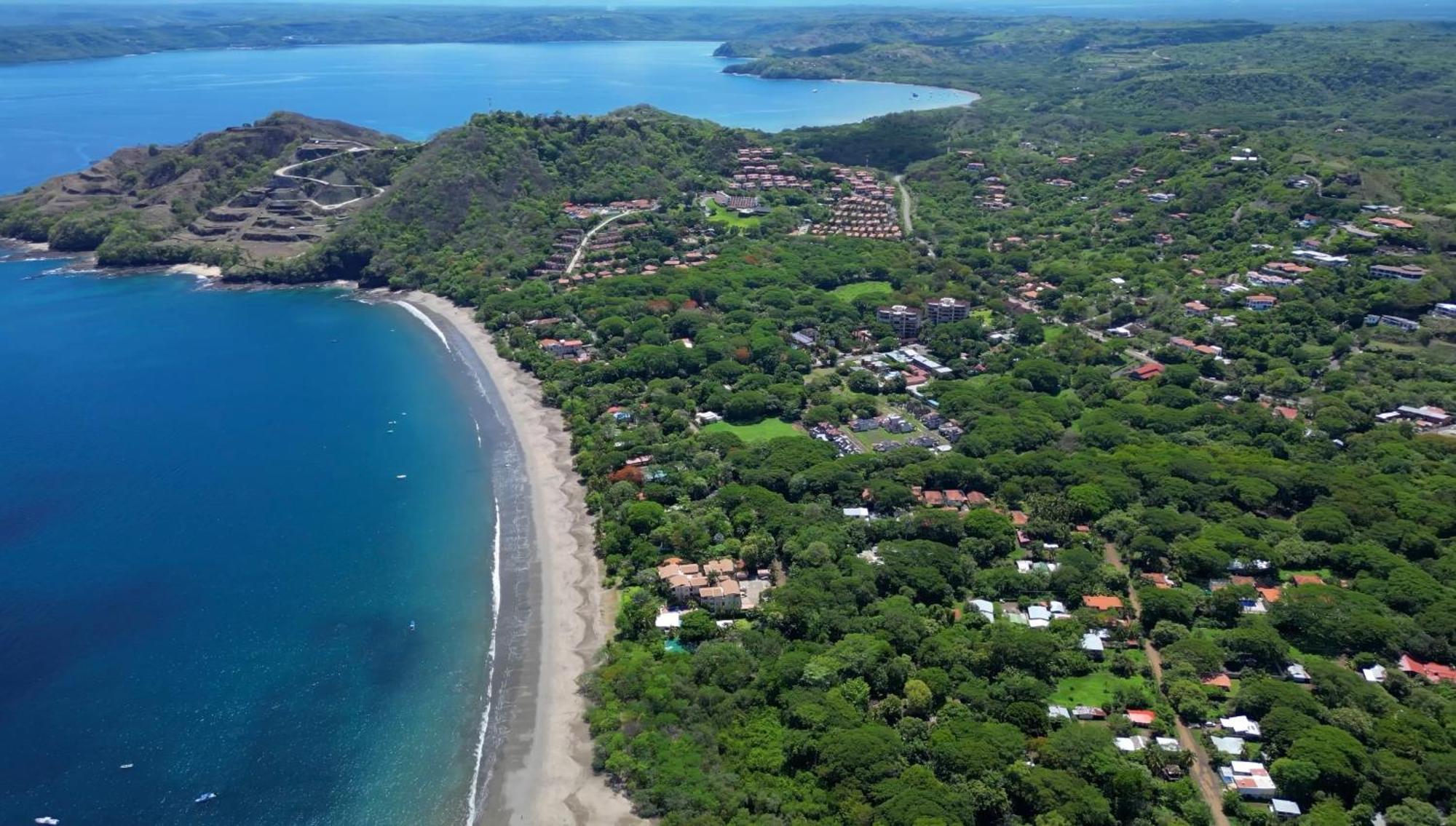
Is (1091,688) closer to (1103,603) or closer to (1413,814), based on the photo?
(1103,603)

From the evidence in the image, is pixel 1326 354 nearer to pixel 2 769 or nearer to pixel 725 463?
pixel 725 463

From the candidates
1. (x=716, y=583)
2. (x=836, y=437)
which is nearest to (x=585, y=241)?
(x=836, y=437)

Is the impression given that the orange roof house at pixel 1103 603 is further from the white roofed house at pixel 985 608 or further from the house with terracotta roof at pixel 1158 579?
the white roofed house at pixel 985 608

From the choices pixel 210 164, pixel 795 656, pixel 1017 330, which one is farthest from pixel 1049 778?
pixel 210 164

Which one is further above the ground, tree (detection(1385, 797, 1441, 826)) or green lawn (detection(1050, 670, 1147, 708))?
tree (detection(1385, 797, 1441, 826))

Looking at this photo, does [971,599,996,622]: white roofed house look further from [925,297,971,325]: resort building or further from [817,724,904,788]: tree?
[925,297,971,325]: resort building

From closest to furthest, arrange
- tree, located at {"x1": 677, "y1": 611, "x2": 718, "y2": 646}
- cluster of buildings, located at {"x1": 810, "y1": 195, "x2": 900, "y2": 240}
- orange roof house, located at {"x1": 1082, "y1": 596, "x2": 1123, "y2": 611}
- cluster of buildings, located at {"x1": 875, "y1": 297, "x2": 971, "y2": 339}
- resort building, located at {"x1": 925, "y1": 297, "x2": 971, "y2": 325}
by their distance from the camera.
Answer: tree, located at {"x1": 677, "y1": 611, "x2": 718, "y2": 646} → orange roof house, located at {"x1": 1082, "y1": 596, "x2": 1123, "y2": 611} → cluster of buildings, located at {"x1": 875, "y1": 297, "x2": 971, "y2": 339} → resort building, located at {"x1": 925, "y1": 297, "x2": 971, "y2": 325} → cluster of buildings, located at {"x1": 810, "y1": 195, "x2": 900, "y2": 240}

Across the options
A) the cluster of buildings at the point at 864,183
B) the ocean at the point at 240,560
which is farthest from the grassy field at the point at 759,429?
the cluster of buildings at the point at 864,183

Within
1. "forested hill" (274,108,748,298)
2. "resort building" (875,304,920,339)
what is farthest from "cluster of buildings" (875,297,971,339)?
"forested hill" (274,108,748,298)
